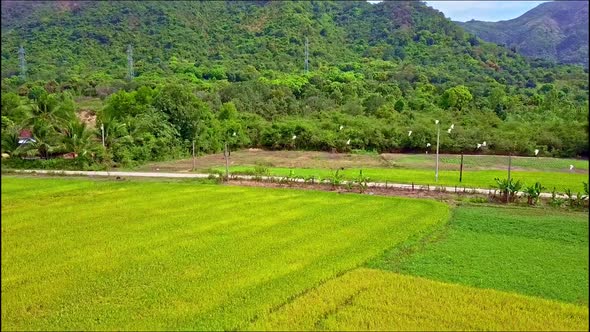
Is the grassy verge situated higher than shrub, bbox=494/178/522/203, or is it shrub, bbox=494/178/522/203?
shrub, bbox=494/178/522/203

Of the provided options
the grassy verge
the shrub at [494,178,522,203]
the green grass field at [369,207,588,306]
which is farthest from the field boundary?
the grassy verge

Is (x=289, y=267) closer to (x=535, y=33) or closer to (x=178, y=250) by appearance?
(x=178, y=250)

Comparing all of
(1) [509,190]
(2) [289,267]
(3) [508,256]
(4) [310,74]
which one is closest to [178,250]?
(2) [289,267]

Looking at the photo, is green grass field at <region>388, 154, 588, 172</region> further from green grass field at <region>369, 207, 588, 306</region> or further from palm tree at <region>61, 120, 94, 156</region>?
palm tree at <region>61, 120, 94, 156</region>

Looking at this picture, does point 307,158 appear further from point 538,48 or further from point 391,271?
point 538,48

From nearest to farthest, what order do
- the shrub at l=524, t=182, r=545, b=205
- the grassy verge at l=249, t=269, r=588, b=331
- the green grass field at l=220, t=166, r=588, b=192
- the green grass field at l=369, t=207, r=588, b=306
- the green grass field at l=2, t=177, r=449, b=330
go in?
the grassy verge at l=249, t=269, r=588, b=331 → the green grass field at l=2, t=177, r=449, b=330 → the green grass field at l=369, t=207, r=588, b=306 → the shrub at l=524, t=182, r=545, b=205 → the green grass field at l=220, t=166, r=588, b=192

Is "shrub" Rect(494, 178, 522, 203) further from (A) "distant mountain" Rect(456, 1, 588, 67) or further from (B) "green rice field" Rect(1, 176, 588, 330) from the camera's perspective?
(A) "distant mountain" Rect(456, 1, 588, 67)

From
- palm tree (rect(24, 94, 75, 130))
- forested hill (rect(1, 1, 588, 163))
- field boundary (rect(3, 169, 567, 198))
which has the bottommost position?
field boundary (rect(3, 169, 567, 198))

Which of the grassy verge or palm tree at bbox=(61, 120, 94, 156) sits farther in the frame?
palm tree at bbox=(61, 120, 94, 156)

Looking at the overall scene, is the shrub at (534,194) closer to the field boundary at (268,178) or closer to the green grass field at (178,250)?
the field boundary at (268,178)

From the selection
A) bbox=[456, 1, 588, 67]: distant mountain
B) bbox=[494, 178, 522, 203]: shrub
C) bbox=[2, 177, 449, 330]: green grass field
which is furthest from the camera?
bbox=[456, 1, 588, 67]: distant mountain
